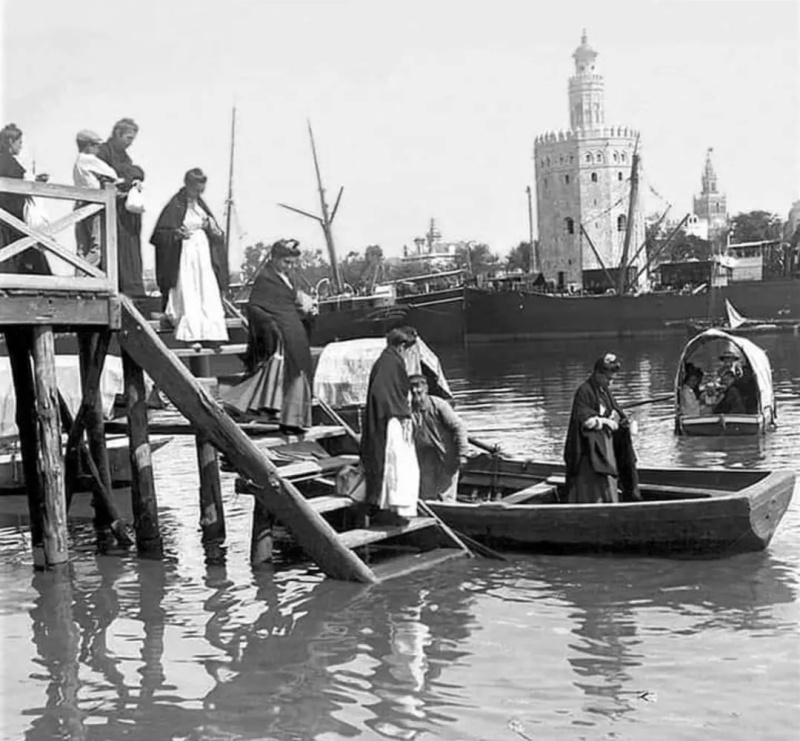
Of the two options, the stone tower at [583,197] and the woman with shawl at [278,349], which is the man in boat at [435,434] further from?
the stone tower at [583,197]

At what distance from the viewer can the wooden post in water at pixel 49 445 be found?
1057cm

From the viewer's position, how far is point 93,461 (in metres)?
13.1

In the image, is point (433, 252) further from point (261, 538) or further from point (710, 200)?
point (261, 538)

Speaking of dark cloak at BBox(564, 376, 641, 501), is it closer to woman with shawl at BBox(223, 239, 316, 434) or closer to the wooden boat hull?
woman with shawl at BBox(223, 239, 316, 434)

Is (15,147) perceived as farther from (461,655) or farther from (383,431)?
(461,655)

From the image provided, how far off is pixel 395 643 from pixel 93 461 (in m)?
5.94

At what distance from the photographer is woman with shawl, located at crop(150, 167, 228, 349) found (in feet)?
38.6

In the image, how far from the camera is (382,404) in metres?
10.3

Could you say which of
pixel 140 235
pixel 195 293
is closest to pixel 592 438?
pixel 195 293

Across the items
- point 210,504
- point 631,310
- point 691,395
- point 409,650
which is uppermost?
point 631,310

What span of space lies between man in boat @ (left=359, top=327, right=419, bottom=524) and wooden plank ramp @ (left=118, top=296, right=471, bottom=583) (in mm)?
331

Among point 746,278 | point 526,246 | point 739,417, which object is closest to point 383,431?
point 739,417

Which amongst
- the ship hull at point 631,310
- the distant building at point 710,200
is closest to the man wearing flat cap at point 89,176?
the ship hull at point 631,310

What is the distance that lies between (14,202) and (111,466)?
6197 mm
